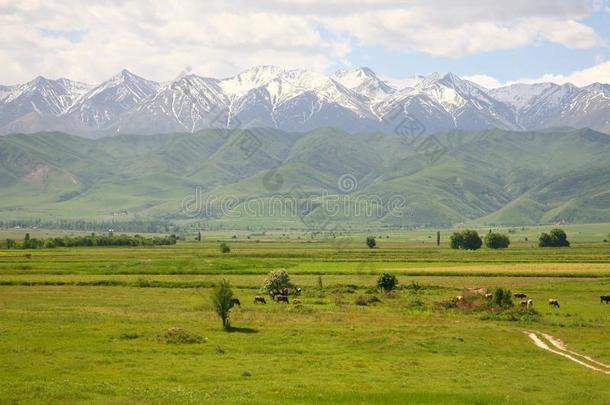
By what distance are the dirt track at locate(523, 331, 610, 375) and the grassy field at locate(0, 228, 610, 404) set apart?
723 mm

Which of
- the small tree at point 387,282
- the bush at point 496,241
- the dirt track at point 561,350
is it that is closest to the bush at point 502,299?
the dirt track at point 561,350

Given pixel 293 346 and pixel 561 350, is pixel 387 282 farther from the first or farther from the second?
pixel 293 346

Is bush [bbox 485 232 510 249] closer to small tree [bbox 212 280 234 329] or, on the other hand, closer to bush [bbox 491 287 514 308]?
bush [bbox 491 287 514 308]

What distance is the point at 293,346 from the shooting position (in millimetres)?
48500

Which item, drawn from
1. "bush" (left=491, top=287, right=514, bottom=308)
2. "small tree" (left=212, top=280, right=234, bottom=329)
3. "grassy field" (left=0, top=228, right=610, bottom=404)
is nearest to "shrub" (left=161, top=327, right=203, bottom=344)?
"grassy field" (left=0, top=228, right=610, bottom=404)

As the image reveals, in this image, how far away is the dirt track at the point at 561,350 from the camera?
141ft

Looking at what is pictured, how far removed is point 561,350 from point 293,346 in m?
16.5

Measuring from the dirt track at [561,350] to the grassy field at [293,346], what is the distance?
723mm

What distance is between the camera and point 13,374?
37.8 metres

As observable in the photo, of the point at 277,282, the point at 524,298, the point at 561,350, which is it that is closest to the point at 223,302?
the point at 561,350

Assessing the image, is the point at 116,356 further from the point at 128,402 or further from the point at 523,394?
the point at 523,394

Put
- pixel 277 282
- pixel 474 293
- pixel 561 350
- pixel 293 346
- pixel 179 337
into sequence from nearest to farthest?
pixel 293 346, pixel 561 350, pixel 179 337, pixel 474 293, pixel 277 282

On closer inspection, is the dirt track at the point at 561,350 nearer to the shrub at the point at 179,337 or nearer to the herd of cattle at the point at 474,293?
the herd of cattle at the point at 474,293

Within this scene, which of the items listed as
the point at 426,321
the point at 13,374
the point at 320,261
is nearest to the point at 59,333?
the point at 13,374
